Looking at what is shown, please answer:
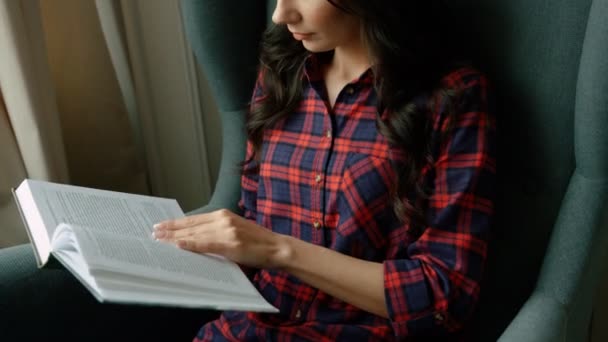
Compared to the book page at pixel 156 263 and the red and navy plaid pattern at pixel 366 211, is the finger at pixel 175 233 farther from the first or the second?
the red and navy plaid pattern at pixel 366 211

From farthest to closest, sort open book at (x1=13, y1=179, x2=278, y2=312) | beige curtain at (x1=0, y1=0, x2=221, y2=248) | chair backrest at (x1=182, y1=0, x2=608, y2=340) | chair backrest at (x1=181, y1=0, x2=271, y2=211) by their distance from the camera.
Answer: beige curtain at (x1=0, y1=0, x2=221, y2=248) < chair backrest at (x1=181, y1=0, x2=271, y2=211) < chair backrest at (x1=182, y1=0, x2=608, y2=340) < open book at (x1=13, y1=179, x2=278, y2=312)

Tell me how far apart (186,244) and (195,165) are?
861 millimetres

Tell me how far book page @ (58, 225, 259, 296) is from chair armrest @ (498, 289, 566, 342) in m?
0.31

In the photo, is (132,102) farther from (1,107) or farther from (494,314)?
(494,314)

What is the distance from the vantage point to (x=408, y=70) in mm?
912

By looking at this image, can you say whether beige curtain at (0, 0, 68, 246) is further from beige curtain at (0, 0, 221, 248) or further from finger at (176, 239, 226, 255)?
finger at (176, 239, 226, 255)

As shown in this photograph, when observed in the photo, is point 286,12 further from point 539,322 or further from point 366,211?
point 539,322

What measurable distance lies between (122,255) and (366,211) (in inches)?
13.1

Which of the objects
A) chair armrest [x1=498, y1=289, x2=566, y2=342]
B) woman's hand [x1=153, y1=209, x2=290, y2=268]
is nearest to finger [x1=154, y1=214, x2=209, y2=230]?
woman's hand [x1=153, y1=209, x2=290, y2=268]

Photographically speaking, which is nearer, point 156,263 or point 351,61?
point 156,263

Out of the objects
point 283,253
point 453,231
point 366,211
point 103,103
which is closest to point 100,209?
point 283,253

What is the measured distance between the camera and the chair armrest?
783 millimetres

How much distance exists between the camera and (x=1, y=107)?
1.24 meters

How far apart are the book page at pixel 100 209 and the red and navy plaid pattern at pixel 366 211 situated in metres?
0.18
